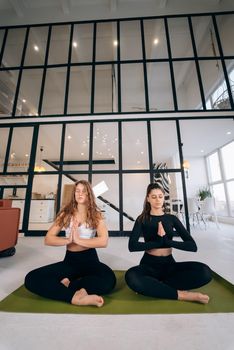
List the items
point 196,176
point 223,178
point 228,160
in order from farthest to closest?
1. point 196,176
2. point 223,178
3. point 228,160

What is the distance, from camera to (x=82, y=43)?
5082 mm

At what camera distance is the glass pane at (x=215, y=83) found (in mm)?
4487

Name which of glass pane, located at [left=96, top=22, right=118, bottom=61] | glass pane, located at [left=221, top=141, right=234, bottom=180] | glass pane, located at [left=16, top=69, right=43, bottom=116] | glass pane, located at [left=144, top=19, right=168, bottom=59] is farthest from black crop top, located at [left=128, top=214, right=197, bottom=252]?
glass pane, located at [left=221, top=141, right=234, bottom=180]

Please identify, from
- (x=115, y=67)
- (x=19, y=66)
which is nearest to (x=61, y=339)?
(x=115, y=67)

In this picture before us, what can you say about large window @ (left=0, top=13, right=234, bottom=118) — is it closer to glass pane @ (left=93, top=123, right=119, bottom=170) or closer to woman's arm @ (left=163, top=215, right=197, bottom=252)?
glass pane @ (left=93, top=123, right=119, bottom=170)

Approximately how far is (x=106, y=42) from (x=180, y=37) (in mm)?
2300

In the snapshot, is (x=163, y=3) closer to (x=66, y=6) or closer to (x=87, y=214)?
(x=66, y=6)

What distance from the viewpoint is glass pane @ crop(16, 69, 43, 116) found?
4.54 m

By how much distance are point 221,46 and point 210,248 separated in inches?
217

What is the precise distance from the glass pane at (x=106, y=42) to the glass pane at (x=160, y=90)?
1432mm

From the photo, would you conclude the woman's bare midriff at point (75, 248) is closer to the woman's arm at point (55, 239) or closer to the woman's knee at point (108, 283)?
the woman's arm at point (55, 239)

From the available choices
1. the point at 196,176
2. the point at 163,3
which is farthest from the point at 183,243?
the point at 196,176

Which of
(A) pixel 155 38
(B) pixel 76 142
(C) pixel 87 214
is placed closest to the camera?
(C) pixel 87 214

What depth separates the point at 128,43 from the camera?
5051mm
